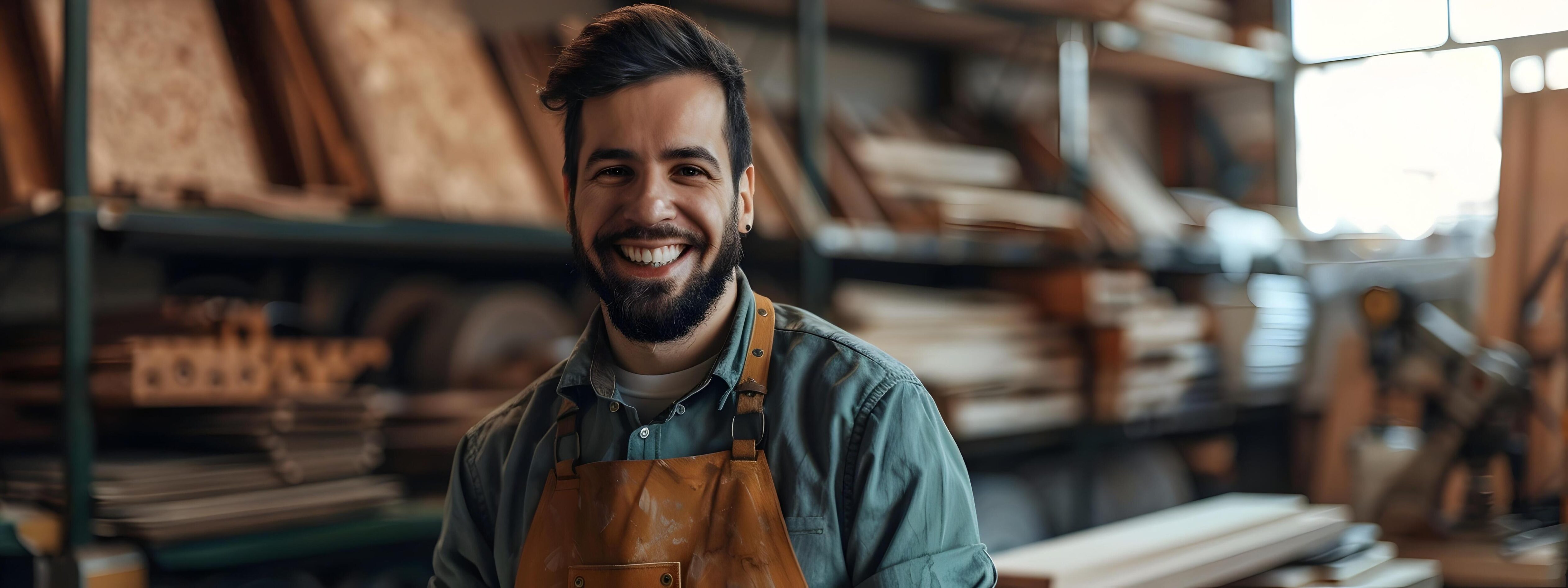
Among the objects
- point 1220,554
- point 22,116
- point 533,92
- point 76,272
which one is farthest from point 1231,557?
point 22,116

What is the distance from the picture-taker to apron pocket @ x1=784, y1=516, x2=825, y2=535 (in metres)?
1.24

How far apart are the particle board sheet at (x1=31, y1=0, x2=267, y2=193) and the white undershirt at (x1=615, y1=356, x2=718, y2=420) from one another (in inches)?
43.4

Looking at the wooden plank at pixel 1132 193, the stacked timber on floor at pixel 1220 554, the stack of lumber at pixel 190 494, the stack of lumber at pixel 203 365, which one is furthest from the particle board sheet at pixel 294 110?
the wooden plank at pixel 1132 193

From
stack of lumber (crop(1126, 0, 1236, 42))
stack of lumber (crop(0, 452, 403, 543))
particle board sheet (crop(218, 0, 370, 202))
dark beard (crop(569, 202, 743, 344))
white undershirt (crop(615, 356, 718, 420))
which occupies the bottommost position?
stack of lumber (crop(0, 452, 403, 543))

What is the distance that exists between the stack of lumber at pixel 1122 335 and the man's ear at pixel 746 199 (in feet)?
8.16

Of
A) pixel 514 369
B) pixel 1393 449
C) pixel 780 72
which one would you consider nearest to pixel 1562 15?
pixel 1393 449

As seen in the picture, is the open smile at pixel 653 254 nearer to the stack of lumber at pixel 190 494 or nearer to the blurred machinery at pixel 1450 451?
the stack of lumber at pixel 190 494

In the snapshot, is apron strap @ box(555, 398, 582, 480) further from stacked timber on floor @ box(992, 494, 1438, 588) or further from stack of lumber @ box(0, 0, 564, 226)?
stacked timber on floor @ box(992, 494, 1438, 588)

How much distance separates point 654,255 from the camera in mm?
1251

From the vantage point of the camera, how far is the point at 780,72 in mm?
3596

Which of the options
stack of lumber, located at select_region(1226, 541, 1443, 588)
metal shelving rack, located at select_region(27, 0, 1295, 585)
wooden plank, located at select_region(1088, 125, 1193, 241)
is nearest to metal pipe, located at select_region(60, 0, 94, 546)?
metal shelving rack, located at select_region(27, 0, 1295, 585)

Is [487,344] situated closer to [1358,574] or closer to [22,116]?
[22,116]

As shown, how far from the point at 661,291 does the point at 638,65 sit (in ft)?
0.81

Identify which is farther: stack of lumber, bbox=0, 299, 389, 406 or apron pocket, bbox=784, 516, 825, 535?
stack of lumber, bbox=0, 299, 389, 406
